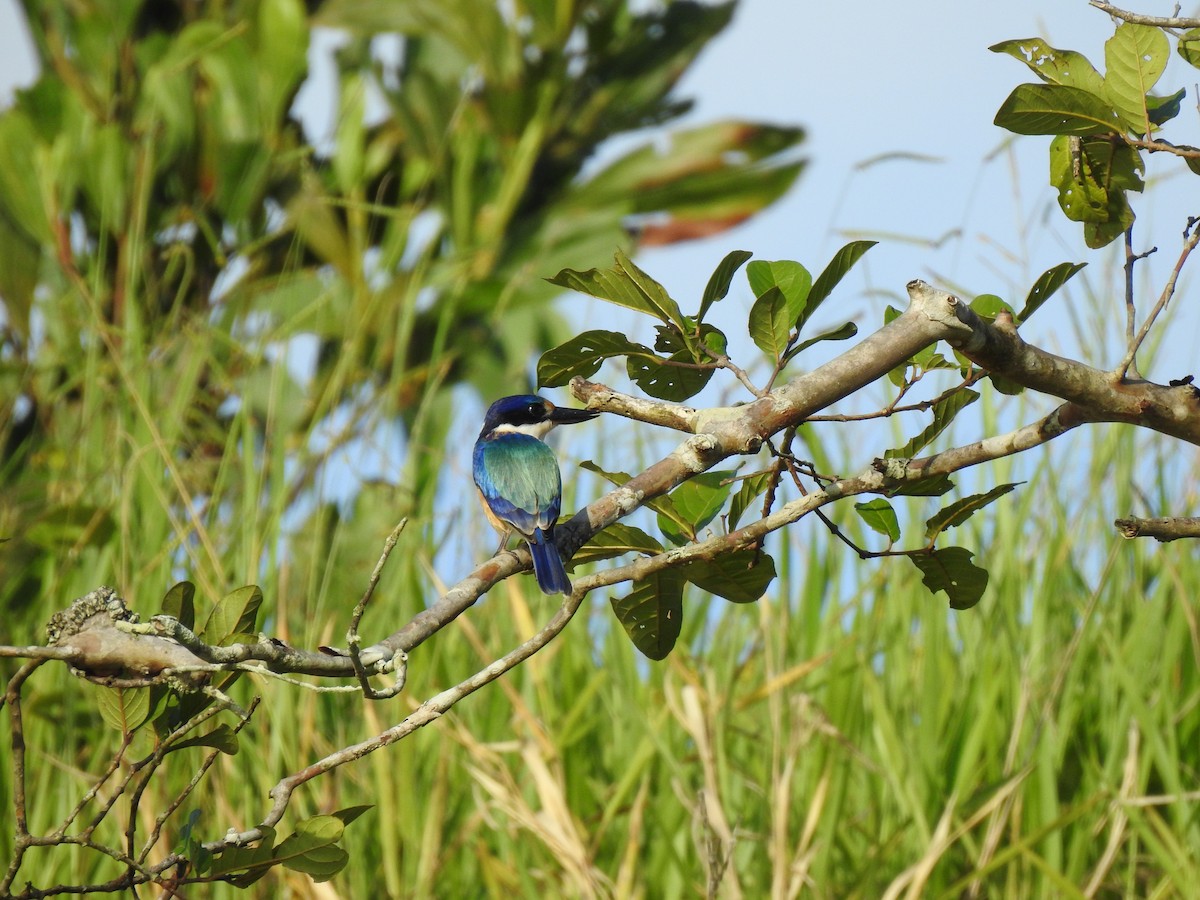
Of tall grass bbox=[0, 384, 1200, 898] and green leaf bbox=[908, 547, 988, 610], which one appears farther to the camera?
tall grass bbox=[0, 384, 1200, 898]

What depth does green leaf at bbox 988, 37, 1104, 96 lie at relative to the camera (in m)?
1.70

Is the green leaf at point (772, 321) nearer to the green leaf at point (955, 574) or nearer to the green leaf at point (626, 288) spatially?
the green leaf at point (626, 288)

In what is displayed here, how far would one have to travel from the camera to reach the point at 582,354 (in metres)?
1.81

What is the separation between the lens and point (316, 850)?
1483 mm

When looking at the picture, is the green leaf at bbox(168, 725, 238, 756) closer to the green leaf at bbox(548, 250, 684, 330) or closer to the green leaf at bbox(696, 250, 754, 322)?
the green leaf at bbox(548, 250, 684, 330)

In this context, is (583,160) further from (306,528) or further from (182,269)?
(306,528)

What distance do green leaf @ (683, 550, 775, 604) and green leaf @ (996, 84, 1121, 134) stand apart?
0.65 m

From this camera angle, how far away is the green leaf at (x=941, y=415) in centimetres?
183

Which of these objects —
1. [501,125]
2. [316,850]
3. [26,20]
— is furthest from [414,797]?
[26,20]

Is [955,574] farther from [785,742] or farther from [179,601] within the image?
[785,742]

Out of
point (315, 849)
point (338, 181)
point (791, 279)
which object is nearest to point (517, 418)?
point (791, 279)

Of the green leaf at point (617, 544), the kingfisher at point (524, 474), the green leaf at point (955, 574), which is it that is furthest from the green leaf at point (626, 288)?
the kingfisher at point (524, 474)

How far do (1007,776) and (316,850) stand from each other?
2.60 m

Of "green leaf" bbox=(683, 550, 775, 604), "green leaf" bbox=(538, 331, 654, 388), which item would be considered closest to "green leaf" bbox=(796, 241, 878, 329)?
"green leaf" bbox=(538, 331, 654, 388)
